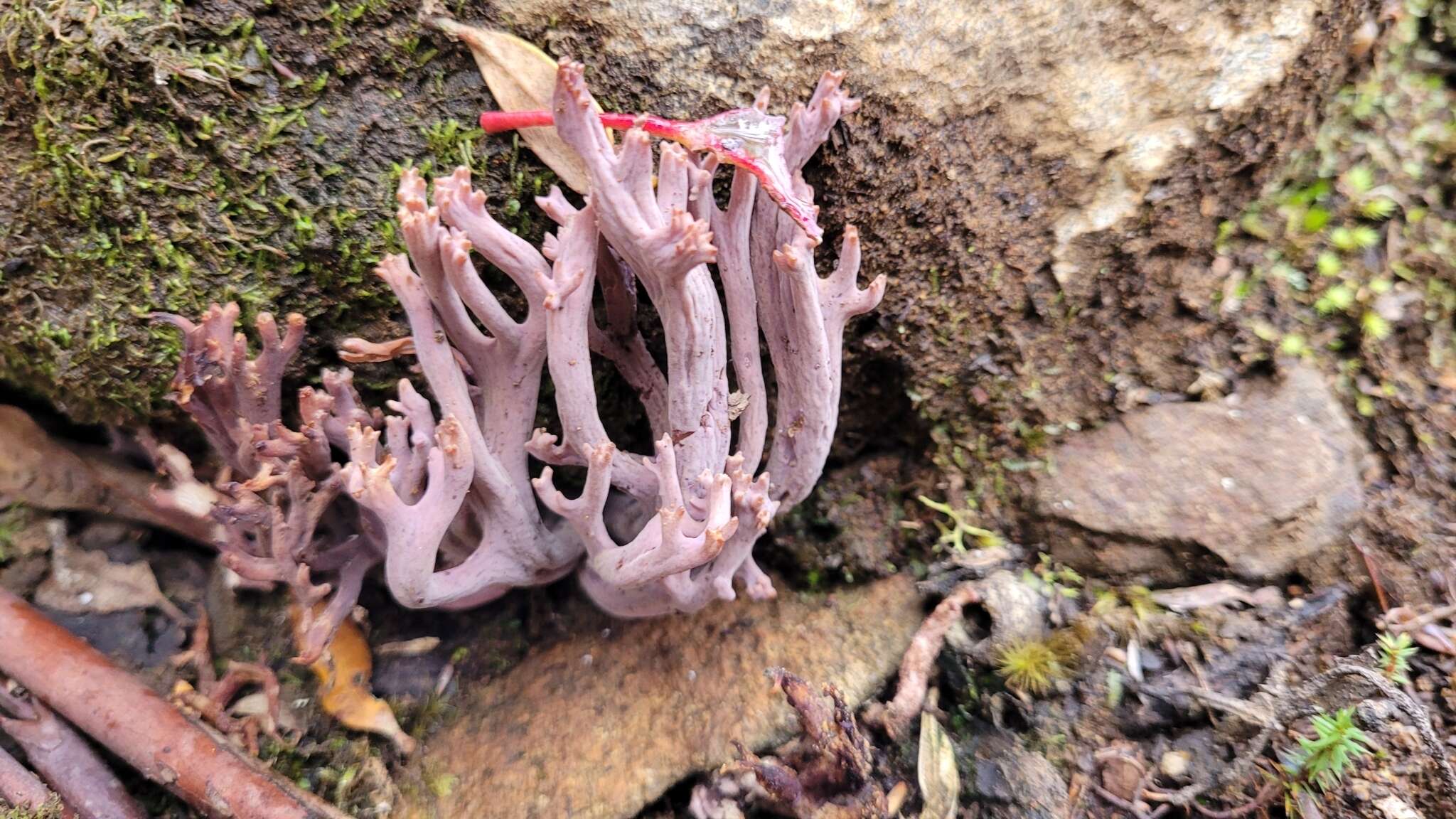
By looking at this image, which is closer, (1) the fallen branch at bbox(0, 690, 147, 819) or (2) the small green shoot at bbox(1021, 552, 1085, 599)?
(1) the fallen branch at bbox(0, 690, 147, 819)

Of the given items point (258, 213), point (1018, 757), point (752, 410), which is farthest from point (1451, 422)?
point (258, 213)

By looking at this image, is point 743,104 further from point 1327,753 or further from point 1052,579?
point 1327,753

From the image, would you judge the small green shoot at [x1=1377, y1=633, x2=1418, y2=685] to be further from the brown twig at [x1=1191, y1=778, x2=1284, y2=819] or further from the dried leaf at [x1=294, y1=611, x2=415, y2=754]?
the dried leaf at [x1=294, y1=611, x2=415, y2=754]

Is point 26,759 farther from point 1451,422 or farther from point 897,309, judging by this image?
point 1451,422

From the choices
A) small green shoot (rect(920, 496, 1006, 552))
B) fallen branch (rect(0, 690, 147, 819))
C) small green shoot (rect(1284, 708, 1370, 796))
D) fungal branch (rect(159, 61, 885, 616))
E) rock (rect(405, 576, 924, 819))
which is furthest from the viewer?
small green shoot (rect(920, 496, 1006, 552))

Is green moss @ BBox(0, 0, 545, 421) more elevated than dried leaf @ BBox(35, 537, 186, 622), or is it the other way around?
green moss @ BBox(0, 0, 545, 421)

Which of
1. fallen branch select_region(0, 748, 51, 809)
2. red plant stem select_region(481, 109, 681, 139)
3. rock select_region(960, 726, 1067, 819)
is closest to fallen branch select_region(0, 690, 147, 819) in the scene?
fallen branch select_region(0, 748, 51, 809)

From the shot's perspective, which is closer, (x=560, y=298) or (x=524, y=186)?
(x=560, y=298)

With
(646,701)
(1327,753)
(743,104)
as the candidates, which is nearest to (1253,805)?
(1327,753)

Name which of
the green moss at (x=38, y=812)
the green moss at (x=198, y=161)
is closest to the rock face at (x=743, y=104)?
the green moss at (x=198, y=161)
